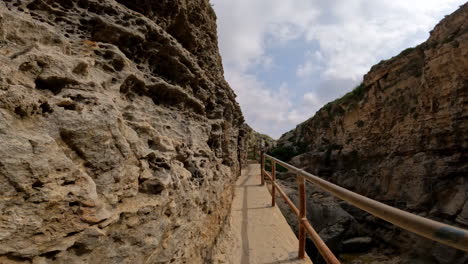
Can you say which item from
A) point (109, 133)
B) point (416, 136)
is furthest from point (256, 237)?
point (416, 136)

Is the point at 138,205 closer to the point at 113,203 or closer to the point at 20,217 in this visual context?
the point at 113,203

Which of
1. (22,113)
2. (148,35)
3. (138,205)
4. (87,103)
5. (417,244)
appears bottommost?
(417,244)

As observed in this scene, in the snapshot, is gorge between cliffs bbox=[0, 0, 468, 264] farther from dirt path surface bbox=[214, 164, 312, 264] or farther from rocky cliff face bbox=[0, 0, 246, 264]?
dirt path surface bbox=[214, 164, 312, 264]

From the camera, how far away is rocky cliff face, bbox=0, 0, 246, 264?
1193 millimetres

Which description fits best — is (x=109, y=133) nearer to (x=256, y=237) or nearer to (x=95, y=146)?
(x=95, y=146)

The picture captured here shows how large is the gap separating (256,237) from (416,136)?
1342 centimetres

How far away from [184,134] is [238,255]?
5.52ft

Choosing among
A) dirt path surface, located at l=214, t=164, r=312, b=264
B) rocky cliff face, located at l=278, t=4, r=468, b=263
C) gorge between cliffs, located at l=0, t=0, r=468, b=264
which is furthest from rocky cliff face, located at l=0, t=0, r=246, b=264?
rocky cliff face, located at l=278, t=4, r=468, b=263

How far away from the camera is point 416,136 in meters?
12.5

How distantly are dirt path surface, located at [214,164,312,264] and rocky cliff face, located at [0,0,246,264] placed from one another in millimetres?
334

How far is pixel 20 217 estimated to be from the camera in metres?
1.10

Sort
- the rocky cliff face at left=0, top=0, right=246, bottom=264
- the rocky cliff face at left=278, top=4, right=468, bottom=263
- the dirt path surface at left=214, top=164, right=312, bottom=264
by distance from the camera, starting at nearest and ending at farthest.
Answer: the rocky cliff face at left=0, top=0, right=246, bottom=264, the dirt path surface at left=214, top=164, right=312, bottom=264, the rocky cliff face at left=278, top=4, right=468, bottom=263

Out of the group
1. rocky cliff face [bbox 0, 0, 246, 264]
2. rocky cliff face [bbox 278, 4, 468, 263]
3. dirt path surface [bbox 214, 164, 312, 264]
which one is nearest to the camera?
rocky cliff face [bbox 0, 0, 246, 264]

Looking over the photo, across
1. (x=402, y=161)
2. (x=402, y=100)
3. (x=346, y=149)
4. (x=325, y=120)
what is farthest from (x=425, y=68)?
(x=325, y=120)
